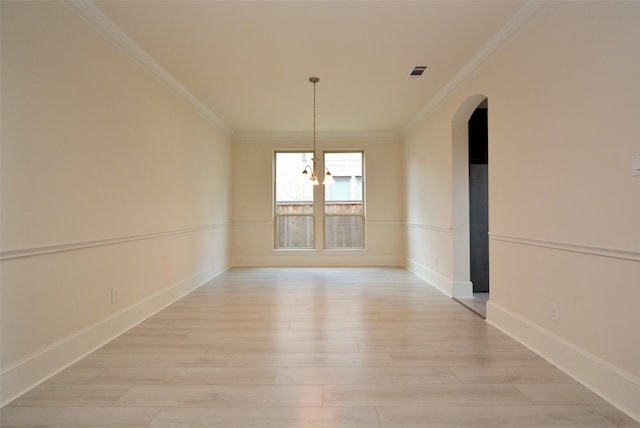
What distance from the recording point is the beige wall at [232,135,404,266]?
6352mm

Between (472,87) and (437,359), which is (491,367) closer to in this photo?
(437,359)

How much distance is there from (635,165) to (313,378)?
214cm

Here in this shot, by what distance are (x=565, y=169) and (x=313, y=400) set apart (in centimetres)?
215

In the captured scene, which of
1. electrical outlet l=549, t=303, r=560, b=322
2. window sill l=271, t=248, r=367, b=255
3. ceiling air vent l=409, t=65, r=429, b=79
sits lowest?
window sill l=271, t=248, r=367, b=255

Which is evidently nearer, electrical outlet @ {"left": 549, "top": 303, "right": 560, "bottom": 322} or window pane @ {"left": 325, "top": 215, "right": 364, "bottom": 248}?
electrical outlet @ {"left": 549, "top": 303, "right": 560, "bottom": 322}

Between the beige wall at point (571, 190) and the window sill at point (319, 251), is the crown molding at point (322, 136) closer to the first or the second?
the window sill at point (319, 251)

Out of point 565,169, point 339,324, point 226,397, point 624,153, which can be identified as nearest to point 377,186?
point 339,324

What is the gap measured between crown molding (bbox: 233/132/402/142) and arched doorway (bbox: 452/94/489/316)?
2.26m

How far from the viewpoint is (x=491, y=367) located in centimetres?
215

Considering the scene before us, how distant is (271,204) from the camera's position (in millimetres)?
6391

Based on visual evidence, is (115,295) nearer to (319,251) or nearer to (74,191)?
(74,191)

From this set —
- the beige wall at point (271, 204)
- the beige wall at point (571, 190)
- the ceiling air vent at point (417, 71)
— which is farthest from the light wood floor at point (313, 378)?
the beige wall at point (271, 204)

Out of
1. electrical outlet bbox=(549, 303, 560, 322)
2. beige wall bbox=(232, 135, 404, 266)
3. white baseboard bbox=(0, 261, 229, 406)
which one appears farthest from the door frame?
white baseboard bbox=(0, 261, 229, 406)

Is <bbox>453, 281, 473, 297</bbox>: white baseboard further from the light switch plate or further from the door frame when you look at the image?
the light switch plate
